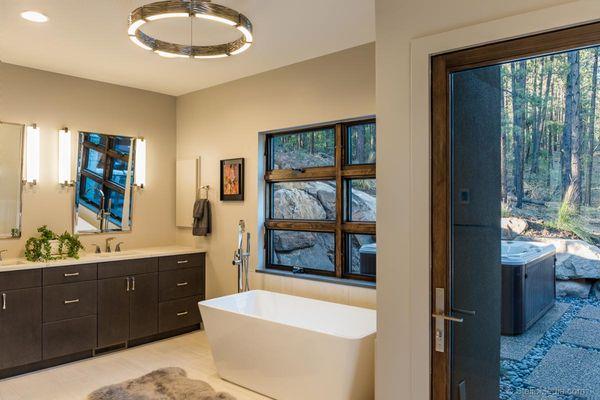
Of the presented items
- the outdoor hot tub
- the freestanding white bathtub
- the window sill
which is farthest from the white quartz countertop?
the outdoor hot tub

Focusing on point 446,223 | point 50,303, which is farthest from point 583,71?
point 50,303

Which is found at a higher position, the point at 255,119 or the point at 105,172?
the point at 255,119

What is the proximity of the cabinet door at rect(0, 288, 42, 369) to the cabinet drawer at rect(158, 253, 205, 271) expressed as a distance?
123cm

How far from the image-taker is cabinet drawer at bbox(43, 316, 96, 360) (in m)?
3.97

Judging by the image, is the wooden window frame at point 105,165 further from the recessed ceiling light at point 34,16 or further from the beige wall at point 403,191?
the beige wall at point 403,191

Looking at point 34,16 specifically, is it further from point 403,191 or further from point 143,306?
point 403,191

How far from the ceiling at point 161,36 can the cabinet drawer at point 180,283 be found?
2.22 m

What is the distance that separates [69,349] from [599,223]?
4360mm

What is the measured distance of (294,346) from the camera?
3084mm

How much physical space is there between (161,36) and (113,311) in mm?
2743

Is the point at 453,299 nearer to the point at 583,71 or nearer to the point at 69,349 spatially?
the point at 583,71

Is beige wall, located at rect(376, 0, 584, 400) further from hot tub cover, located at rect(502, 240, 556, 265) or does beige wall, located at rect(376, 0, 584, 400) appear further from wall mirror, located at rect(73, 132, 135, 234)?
wall mirror, located at rect(73, 132, 135, 234)

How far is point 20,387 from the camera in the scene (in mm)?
3590

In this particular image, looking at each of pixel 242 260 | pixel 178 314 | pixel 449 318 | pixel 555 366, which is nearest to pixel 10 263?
pixel 178 314
